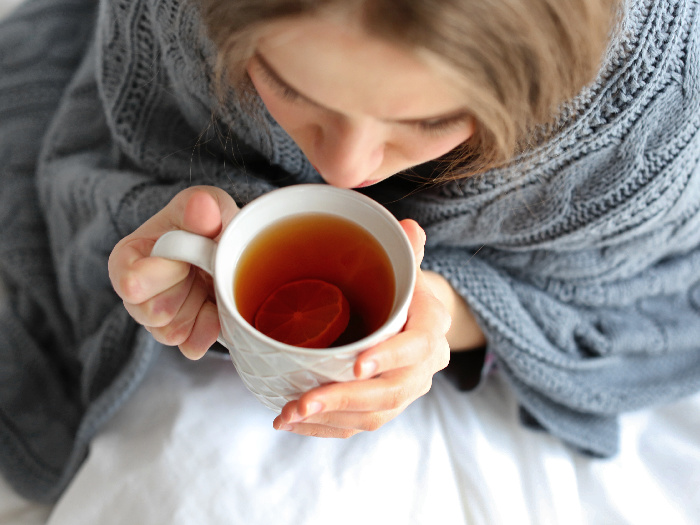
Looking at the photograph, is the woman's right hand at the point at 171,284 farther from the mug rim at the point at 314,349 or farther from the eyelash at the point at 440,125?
the eyelash at the point at 440,125

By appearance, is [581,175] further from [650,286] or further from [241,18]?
[241,18]

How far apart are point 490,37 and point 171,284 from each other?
14.2 inches

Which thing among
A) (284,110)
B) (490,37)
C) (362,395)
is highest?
(490,37)

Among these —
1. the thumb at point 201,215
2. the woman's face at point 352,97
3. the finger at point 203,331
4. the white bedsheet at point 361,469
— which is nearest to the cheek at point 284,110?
the woman's face at point 352,97

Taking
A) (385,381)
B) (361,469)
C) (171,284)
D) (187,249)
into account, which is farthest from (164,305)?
(361,469)

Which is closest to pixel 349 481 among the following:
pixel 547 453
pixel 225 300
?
pixel 547 453

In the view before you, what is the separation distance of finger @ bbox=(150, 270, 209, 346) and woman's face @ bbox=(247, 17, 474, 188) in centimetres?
19

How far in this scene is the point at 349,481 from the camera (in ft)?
2.43

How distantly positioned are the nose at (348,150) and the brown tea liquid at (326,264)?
43 mm

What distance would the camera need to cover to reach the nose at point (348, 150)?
1.44ft

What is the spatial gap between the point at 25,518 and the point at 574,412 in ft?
2.75

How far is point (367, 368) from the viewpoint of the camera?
408 millimetres

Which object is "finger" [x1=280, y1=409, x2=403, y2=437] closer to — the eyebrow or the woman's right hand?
the woman's right hand

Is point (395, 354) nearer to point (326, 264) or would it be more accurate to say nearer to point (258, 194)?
point (326, 264)
